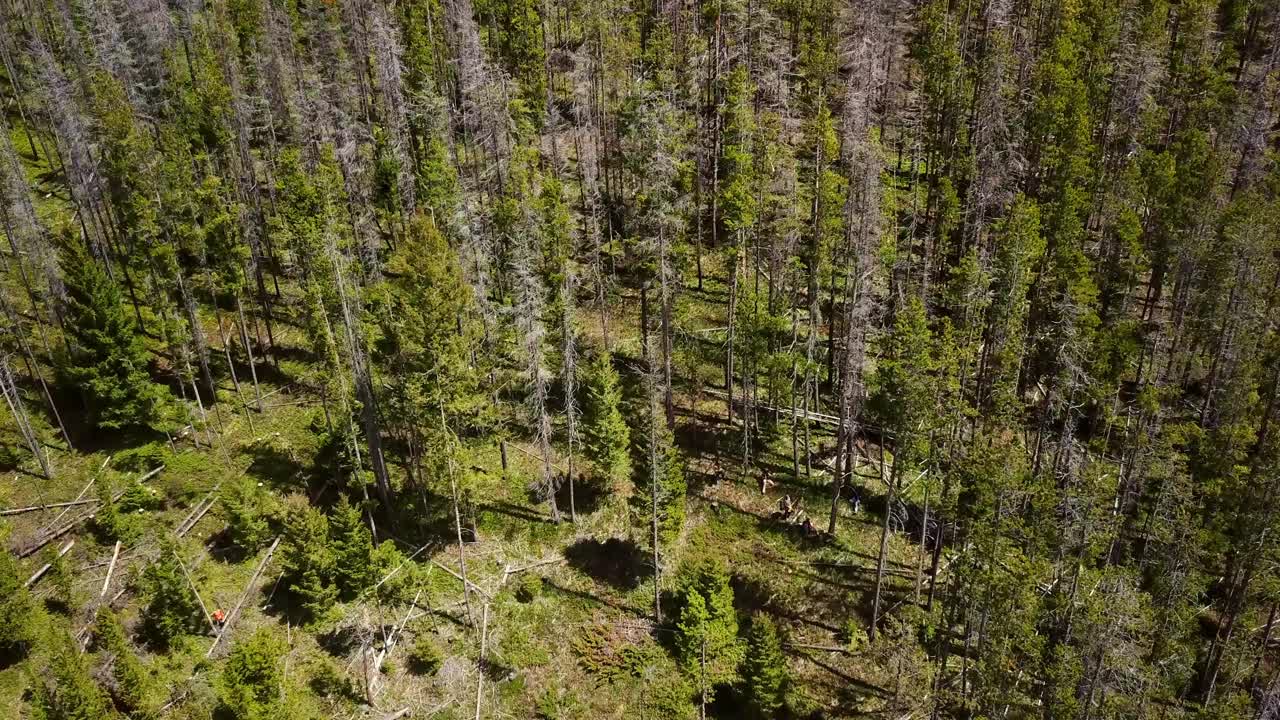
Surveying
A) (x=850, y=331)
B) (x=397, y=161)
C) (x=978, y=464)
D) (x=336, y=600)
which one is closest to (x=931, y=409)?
(x=978, y=464)

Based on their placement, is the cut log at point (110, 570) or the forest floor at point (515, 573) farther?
the cut log at point (110, 570)

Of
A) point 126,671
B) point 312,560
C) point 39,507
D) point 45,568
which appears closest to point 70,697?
point 126,671

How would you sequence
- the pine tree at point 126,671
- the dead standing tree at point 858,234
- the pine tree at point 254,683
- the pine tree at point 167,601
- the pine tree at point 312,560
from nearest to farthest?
the pine tree at point 254,683
the pine tree at point 126,671
the pine tree at point 167,601
the pine tree at point 312,560
the dead standing tree at point 858,234

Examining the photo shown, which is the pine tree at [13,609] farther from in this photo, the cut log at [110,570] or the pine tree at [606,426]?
the pine tree at [606,426]

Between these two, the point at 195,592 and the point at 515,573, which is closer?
the point at 195,592

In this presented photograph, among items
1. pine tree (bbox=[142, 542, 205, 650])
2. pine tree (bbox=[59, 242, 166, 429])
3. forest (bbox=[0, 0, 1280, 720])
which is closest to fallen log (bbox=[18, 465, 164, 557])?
forest (bbox=[0, 0, 1280, 720])

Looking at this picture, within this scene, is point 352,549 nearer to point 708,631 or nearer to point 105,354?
point 708,631

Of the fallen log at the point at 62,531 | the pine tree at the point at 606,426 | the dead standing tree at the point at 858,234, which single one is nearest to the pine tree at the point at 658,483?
the pine tree at the point at 606,426
